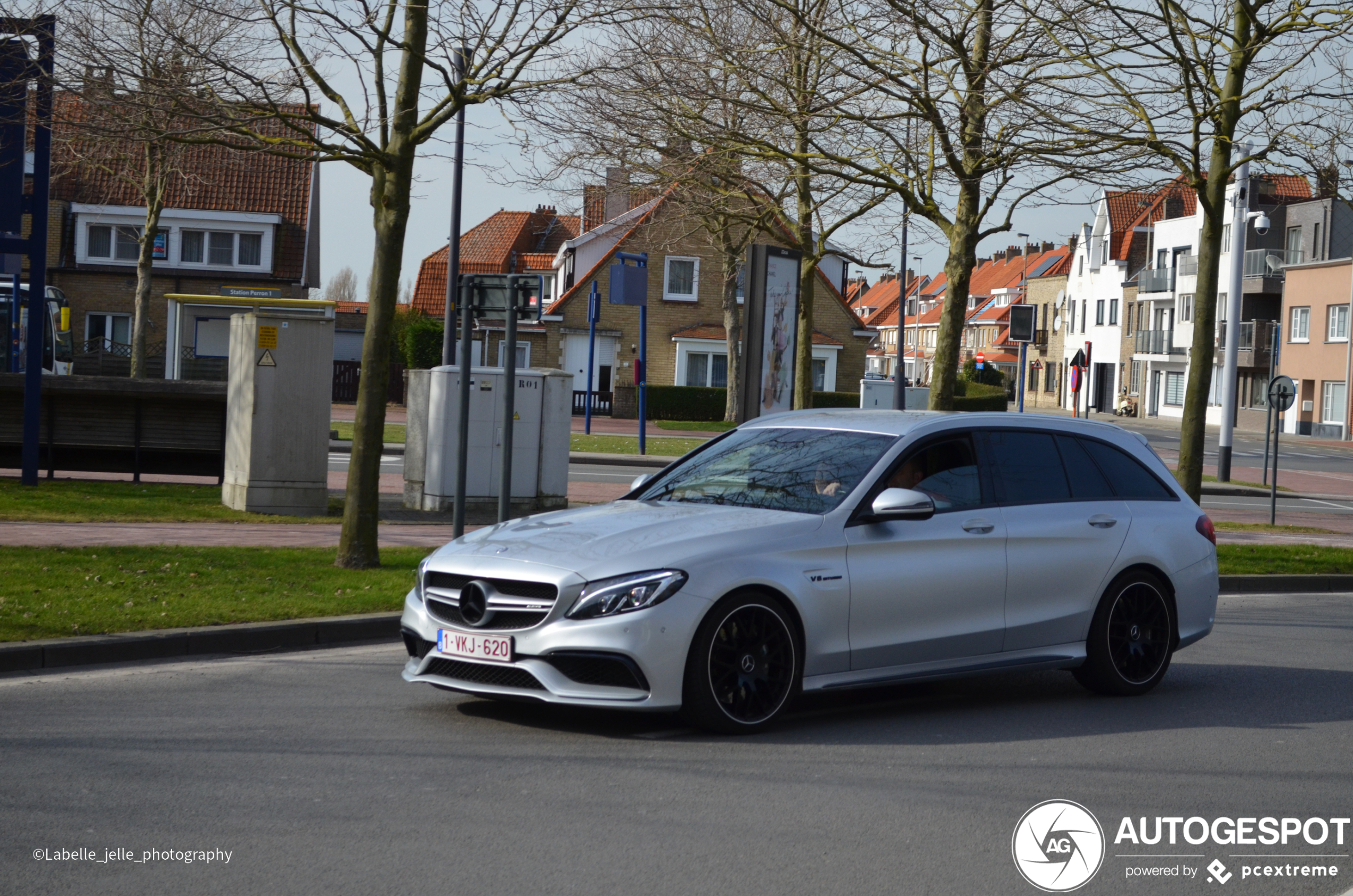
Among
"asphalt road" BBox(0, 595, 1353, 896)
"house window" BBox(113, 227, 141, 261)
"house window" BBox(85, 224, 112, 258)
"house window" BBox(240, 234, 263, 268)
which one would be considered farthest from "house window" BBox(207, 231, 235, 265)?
"asphalt road" BBox(0, 595, 1353, 896)

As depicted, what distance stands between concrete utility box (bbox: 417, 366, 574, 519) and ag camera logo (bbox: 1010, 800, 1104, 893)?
1190 centimetres

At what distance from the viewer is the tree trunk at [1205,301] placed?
52.2ft

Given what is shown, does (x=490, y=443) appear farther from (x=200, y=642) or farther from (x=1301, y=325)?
(x=1301, y=325)

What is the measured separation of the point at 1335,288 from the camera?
61125 mm

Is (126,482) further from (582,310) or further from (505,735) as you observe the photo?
(582,310)

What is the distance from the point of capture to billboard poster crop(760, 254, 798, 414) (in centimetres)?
1416

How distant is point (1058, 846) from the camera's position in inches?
210

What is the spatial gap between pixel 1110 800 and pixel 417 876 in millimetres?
2829

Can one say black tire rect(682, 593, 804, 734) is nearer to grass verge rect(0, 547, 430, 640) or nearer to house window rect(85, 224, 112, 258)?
grass verge rect(0, 547, 430, 640)

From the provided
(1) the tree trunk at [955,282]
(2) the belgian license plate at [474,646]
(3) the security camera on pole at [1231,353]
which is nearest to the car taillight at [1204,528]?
(2) the belgian license plate at [474,646]

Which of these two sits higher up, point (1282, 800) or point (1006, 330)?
point (1006, 330)

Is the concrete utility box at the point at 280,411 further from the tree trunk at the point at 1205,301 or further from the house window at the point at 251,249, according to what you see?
the house window at the point at 251,249

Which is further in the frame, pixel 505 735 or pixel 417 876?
pixel 505 735

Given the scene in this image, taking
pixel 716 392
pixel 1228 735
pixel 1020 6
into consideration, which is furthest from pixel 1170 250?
pixel 1228 735
